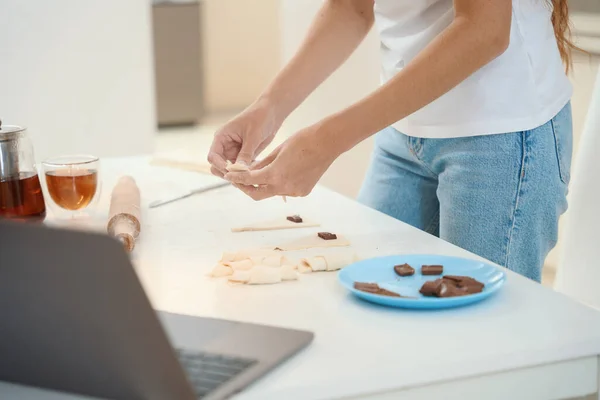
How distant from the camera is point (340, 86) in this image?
3.68 meters

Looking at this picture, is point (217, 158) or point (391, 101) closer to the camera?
point (391, 101)

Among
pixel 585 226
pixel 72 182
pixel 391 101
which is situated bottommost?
pixel 585 226

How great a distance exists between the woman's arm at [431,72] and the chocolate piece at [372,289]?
12.0 inches

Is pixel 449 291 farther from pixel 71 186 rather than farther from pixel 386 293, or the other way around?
pixel 71 186

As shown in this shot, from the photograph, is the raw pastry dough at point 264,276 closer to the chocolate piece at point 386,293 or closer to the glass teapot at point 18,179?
the chocolate piece at point 386,293

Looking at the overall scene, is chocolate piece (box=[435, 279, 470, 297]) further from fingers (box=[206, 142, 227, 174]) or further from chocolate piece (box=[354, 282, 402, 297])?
fingers (box=[206, 142, 227, 174])

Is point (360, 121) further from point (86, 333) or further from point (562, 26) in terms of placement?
point (86, 333)

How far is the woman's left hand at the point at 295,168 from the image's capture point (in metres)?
1.33

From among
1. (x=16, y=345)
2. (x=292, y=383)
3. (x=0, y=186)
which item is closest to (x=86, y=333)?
(x=16, y=345)

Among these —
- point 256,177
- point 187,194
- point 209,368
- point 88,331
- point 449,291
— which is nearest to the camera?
point 88,331

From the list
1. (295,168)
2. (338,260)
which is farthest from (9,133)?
(338,260)

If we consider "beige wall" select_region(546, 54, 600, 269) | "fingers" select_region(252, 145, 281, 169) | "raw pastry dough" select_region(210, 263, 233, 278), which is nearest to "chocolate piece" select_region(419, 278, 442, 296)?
"raw pastry dough" select_region(210, 263, 233, 278)

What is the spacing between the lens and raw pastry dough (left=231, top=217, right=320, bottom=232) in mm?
1463

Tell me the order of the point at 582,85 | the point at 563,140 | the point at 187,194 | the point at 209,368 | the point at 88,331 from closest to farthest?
the point at 88,331 → the point at 209,368 → the point at 563,140 → the point at 187,194 → the point at 582,85
